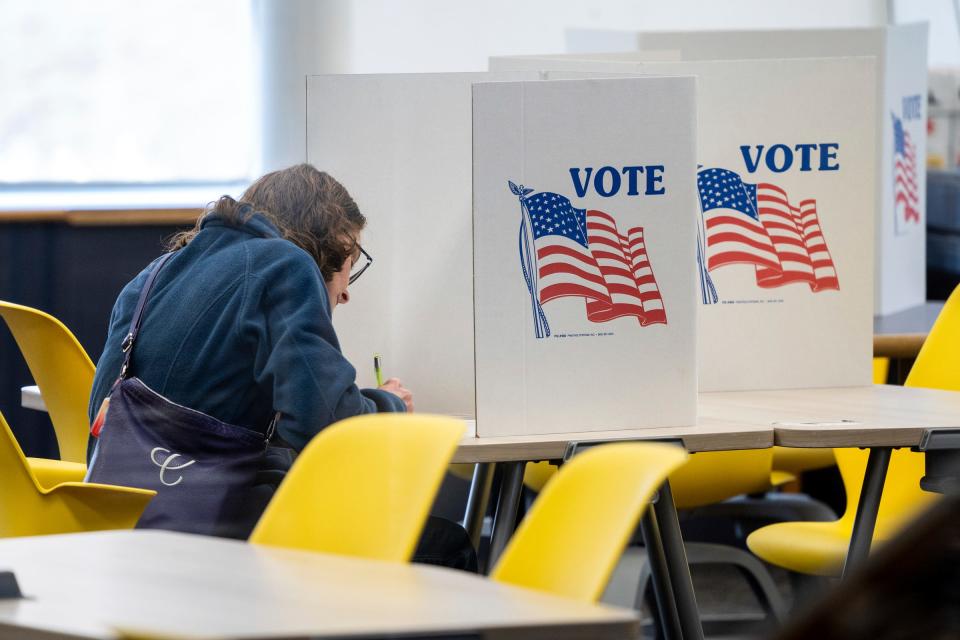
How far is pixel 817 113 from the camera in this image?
2777 mm

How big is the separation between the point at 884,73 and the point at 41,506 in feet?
8.54

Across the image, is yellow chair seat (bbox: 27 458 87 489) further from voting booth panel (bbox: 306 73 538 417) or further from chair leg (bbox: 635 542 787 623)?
chair leg (bbox: 635 542 787 623)

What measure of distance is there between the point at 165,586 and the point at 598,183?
1133 millimetres

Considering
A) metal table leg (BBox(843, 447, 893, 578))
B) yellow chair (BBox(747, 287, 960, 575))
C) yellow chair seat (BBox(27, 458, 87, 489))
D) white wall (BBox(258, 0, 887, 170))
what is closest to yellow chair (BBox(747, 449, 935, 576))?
yellow chair (BBox(747, 287, 960, 575))

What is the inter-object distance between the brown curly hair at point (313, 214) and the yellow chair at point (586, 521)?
1.11 metres

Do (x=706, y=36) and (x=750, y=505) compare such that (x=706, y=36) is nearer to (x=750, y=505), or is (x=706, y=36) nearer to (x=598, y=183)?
(x=750, y=505)

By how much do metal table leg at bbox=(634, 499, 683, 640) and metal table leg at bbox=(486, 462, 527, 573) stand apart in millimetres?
221

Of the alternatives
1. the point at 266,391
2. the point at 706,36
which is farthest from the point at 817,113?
the point at 266,391

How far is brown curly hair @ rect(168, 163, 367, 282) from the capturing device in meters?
2.37

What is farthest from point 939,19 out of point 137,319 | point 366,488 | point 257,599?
point 257,599

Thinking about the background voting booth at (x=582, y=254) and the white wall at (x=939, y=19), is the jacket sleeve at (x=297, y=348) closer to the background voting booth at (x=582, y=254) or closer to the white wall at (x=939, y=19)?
the background voting booth at (x=582, y=254)

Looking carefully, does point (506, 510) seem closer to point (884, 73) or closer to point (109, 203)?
point (884, 73)

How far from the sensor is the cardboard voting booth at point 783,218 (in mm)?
2760

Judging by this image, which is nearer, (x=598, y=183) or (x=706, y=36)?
(x=598, y=183)
